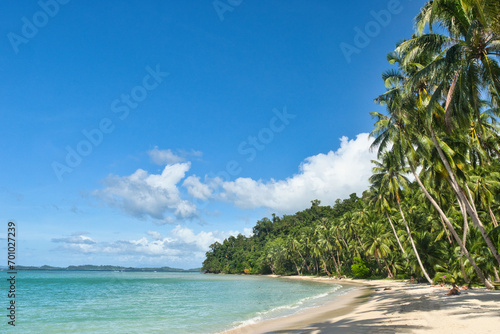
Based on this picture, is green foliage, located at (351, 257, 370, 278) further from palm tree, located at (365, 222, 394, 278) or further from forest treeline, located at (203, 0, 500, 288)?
palm tree, located at (365, 222, 394, 278)

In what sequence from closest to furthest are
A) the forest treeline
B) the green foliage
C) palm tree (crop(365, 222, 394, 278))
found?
the forest treeline, palm tree (crop(365, 222, 394, 278)), the green foliage

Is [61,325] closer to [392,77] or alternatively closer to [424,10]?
[424,10]

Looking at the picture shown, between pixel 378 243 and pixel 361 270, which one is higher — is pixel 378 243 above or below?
above

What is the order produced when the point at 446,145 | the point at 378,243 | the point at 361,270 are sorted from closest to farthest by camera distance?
the point at 446,145, the point at 378,243, the point at 361,270

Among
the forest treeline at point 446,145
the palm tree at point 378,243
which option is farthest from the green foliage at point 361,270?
the palm tree at point 378,243

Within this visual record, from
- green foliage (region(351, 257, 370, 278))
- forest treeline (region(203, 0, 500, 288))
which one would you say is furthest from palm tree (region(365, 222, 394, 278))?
green foliage (region(351, 257, 370, 278))

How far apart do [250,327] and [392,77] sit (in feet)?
65.3

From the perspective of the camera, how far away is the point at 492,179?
23578 mm

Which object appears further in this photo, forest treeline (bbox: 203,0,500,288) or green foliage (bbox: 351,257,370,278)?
green foliage (bbox: 351,257,370,278)

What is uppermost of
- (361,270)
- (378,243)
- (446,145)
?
(446,145)

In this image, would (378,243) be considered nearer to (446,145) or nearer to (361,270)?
(361,270)

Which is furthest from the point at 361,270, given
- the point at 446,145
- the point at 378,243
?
the point at 446,145

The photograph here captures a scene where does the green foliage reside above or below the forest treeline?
below

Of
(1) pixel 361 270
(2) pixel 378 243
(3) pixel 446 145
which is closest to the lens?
(3) pixel 446 145
